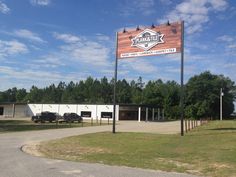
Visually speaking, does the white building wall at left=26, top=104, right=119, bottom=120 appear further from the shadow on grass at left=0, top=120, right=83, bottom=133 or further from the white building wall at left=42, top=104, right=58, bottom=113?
the shadow on grass at left=0, top=120, right=83, bottom=133

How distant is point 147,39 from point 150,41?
1.15ft

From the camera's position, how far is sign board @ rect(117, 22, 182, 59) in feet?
99.5

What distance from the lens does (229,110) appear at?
4751 inches

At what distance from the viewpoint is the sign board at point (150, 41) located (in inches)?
1194

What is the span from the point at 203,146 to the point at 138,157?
5280 millimetres

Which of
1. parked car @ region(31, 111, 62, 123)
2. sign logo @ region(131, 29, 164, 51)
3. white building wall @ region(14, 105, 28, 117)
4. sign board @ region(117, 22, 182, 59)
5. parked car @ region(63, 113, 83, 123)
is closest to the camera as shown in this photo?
sign board @ region(117, 22, 182, 59)

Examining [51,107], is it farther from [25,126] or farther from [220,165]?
[220,165]

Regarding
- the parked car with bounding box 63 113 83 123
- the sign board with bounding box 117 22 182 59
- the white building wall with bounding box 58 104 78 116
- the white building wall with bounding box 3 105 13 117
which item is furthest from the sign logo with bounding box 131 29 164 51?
the white building wall with bounding box 3 105 13 117

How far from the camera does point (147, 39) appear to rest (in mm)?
32094

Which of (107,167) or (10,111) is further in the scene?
(10,111)

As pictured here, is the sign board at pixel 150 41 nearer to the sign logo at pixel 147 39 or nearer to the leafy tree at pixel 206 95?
the sign logo at pixel 147 39

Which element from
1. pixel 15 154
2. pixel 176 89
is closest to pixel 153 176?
pixel 15 154

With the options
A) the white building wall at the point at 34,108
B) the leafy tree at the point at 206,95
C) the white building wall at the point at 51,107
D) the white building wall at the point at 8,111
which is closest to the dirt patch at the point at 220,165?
the white building wall at the point at 51,107

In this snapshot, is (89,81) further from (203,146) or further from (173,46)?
(203,146)
